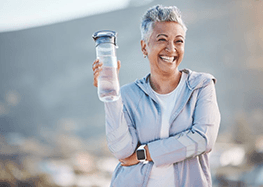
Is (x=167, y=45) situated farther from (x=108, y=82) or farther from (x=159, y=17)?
(x=108, y=82)

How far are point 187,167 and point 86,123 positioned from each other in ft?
9.95

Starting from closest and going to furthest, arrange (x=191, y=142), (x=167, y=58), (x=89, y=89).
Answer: (x=191, y=142)
(x=167, y=58)
(x=89, y=89)

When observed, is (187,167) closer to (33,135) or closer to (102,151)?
(102,151)

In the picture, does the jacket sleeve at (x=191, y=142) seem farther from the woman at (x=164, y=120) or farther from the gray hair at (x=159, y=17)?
the gray hair at (x=159, y=17)

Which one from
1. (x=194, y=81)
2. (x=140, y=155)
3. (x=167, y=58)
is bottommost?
(x=140, y=155)

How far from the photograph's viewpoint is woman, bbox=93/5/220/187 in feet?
4.26

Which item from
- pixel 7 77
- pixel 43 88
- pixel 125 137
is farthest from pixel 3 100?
pixel 125 137

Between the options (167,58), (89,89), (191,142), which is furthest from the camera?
(89,89)

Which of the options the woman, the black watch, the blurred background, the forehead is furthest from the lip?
the blurred background

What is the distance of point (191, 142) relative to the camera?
129 centimetres

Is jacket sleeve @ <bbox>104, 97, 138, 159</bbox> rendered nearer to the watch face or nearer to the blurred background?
the watch face

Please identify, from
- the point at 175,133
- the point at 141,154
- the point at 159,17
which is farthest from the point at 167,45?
the point at 141,154

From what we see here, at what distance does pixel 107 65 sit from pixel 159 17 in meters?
0.34

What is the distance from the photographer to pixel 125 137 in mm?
1340
